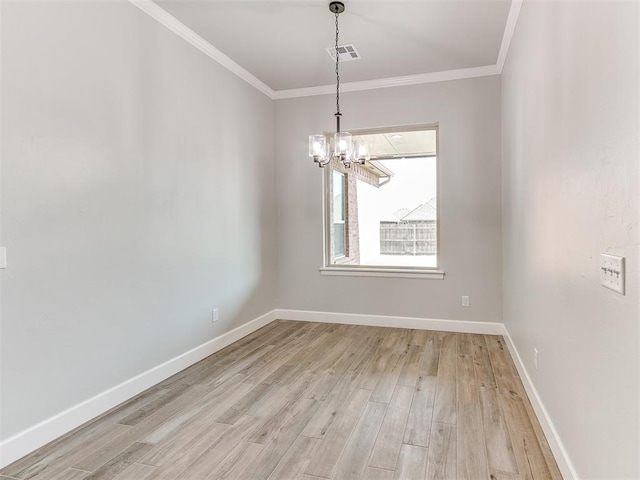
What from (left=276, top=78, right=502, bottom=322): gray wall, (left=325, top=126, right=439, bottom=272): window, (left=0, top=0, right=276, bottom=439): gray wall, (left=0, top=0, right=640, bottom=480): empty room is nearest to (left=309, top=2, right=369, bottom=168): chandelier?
(left=0, top=0, right=640, bottom=480): empty room

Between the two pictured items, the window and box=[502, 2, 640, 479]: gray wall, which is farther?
the window

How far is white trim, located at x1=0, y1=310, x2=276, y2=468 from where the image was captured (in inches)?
81.4

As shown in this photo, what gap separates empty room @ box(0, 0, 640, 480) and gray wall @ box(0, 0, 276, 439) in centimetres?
2

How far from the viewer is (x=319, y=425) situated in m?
2.40

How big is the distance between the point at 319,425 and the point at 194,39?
10.5 ft

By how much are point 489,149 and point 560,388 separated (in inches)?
115

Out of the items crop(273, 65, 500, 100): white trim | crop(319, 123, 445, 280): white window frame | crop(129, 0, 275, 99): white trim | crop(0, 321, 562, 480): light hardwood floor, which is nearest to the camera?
crop(0, 321, 562, 480): light hardwood floor

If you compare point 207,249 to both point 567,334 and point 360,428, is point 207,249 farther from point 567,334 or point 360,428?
point 567,334

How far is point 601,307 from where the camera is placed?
4.66ft

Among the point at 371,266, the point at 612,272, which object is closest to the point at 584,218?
the point at 612,272

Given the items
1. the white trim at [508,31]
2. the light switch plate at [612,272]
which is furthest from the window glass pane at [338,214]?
the light switch plate at [612,272]

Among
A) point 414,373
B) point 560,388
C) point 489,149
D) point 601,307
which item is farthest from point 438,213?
point 601,307

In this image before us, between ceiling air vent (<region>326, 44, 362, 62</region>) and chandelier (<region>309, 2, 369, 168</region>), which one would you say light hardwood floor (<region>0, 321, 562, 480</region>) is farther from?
ceiling air vent (<region>326, 44, 362, 62</region>)

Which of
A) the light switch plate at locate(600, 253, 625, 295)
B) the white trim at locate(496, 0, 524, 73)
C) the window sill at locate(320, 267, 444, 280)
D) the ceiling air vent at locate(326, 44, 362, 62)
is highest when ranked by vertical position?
the ceiling air vent at locate(326, 44, 362, 62)
